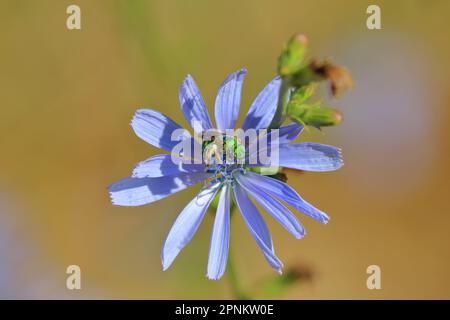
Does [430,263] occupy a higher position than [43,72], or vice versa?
[43,72]

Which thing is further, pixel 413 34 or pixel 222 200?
pixel 413 34

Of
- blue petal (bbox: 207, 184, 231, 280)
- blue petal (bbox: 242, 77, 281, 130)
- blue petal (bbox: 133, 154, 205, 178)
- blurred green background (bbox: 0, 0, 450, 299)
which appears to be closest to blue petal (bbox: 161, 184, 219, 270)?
blue petal (bbox: 207, 184, 231, 280)

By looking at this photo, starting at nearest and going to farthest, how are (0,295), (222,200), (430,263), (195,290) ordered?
1. (222,200)
2. (0,295)
3. (195,290)
4. (430,263)

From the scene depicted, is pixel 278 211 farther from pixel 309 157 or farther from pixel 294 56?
pixel 294 56

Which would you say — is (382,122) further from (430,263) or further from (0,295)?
(0,295)

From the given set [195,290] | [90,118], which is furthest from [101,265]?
[90,118]

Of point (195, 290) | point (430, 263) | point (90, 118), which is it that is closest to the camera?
point (195, 290)

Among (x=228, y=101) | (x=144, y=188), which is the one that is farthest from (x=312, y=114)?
(x=144, y=188)
